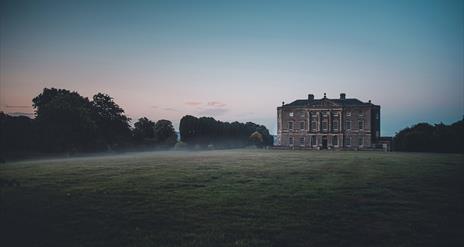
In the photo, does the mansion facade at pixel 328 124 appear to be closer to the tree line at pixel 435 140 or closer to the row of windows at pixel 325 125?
the row of windows at pixel 325 125

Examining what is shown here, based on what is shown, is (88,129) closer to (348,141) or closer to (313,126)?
(313,126)

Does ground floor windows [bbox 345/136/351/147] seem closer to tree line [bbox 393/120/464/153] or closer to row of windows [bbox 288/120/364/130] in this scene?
row of windows [bbox 288/120/364/130]

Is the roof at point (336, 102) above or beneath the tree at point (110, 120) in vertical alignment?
above

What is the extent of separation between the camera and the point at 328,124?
260ft

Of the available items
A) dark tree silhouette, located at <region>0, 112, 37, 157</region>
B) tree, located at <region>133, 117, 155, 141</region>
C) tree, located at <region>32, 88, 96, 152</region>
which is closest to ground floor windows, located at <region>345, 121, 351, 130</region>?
tree, located at <region>133, 117, 155, 141</region>

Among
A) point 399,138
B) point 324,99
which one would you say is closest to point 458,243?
point 399,138

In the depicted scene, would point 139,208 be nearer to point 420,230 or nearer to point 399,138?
point 420,230

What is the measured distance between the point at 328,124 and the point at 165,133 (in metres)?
37.2

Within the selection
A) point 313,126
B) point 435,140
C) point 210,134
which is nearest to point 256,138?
point 210,134

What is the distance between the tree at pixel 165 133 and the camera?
78188 mm

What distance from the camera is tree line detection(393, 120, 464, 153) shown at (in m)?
61.0

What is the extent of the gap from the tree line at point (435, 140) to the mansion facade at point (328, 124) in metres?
10.00

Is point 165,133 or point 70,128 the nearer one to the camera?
point 70,128

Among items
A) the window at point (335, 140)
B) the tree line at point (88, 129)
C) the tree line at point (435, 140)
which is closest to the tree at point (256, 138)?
the tree line at point (88, 129)
